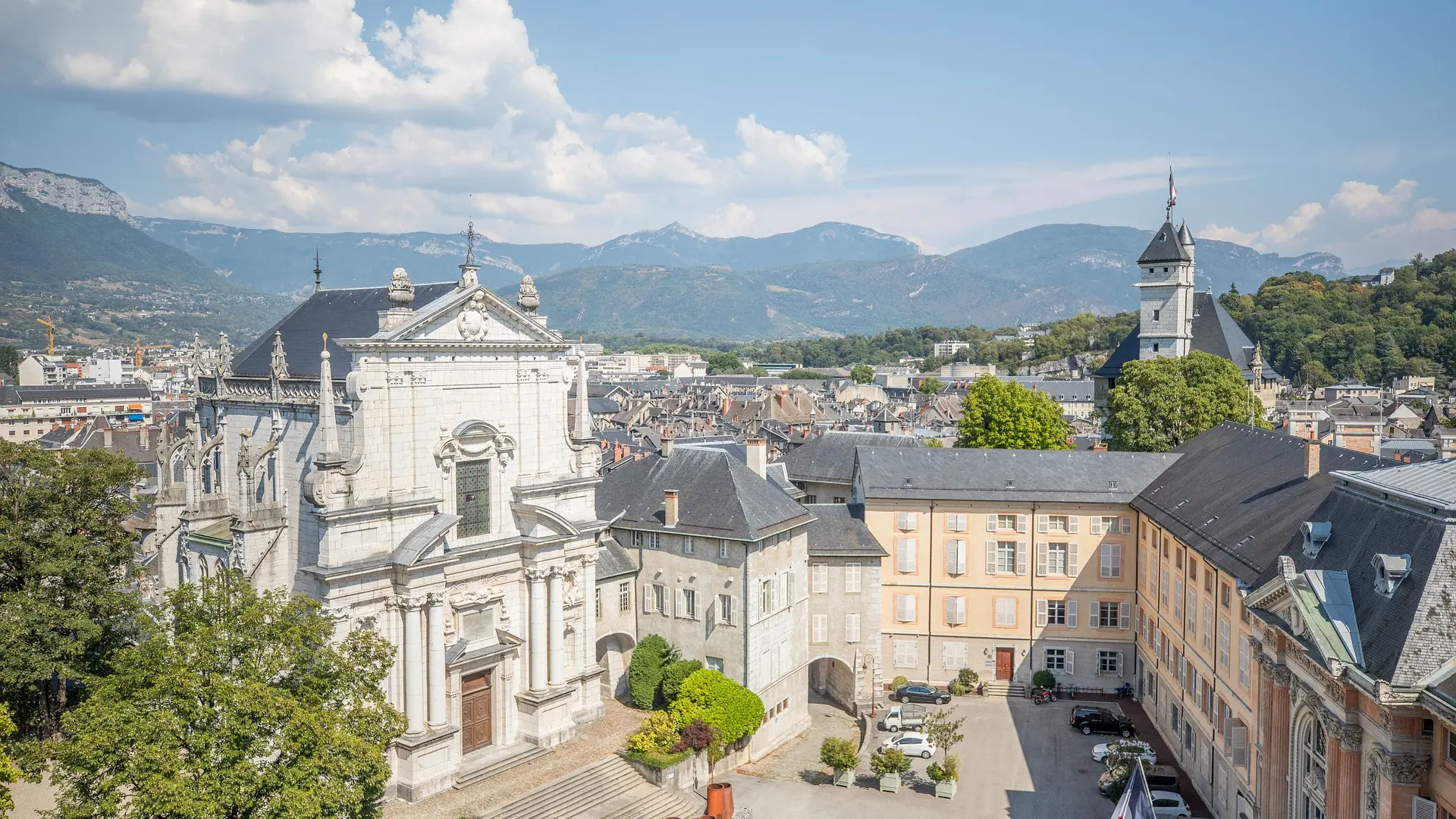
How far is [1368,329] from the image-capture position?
170 m

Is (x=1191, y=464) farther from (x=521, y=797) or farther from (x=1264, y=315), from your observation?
(x=1264, y=315)

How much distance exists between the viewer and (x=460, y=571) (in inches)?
1438

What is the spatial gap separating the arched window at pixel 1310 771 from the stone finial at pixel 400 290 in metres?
31.0

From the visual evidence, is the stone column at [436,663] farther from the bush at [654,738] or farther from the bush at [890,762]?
the bush at [890,762]

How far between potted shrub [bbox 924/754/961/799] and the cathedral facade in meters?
14.1

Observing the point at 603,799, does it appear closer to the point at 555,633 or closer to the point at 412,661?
the point at 555,633

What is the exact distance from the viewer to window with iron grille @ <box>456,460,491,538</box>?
3688 centimetres

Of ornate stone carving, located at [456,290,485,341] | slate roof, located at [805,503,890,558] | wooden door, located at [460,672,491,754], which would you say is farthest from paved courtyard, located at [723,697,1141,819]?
ornate stone carving, located at [456,290,485,341]

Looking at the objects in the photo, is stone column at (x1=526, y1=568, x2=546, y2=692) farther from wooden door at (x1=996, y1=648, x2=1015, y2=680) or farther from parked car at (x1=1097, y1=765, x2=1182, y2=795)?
wooden door at (x1=996, y1=648, x2=1015, y2=680)

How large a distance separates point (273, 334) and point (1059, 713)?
41.7m

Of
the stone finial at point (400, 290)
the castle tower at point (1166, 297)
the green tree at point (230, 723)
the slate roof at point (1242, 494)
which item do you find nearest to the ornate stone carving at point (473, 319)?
the stone finial at point (400, 290)

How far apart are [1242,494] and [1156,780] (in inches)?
478

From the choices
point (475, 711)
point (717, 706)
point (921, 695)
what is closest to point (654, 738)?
point (717, 706)

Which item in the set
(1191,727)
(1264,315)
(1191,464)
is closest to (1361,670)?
(1191,727)
